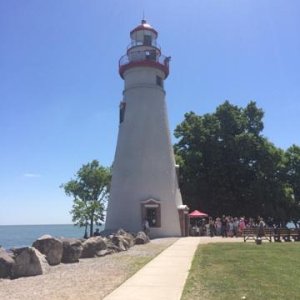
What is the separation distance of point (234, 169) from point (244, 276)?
30.6 meters

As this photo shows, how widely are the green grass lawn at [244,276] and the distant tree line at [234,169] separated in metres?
23.1

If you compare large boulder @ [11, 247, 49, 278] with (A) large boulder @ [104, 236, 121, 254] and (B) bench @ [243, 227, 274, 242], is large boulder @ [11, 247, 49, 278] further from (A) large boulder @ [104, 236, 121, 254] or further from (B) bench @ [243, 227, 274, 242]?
(B) bench @ [243, 227, 274, 242]

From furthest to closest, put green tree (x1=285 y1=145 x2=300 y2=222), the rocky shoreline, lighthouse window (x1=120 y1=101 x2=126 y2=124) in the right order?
green tree (x1=285 y1=145 x2=300 y2=222), lighthouse window (x1=120 y1=101 x2=126 y2=124), the rocky shoreline

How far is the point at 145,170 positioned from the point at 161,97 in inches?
235


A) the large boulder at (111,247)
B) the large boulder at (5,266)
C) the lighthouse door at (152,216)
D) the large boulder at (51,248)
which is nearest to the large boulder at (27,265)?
the large boulder at (5,266)

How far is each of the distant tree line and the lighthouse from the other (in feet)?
28.8

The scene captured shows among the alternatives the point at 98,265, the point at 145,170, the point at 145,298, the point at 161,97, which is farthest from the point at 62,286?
the point at 161,97

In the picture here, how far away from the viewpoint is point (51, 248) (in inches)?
659

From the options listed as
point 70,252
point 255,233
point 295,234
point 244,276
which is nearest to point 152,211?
point 255,233

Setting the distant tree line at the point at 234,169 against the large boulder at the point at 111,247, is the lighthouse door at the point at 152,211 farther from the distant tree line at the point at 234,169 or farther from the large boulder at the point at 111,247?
the distant tree line at the point at 234,169

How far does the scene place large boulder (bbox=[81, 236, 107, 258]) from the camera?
19017 mm

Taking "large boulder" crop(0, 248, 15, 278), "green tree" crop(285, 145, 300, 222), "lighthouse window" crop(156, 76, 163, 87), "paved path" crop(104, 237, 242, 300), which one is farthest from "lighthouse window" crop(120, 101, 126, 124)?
"large boulder" crop(0, 248, 15, 278)

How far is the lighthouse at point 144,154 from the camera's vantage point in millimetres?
30422

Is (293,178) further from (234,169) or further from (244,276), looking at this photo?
(244,276)
